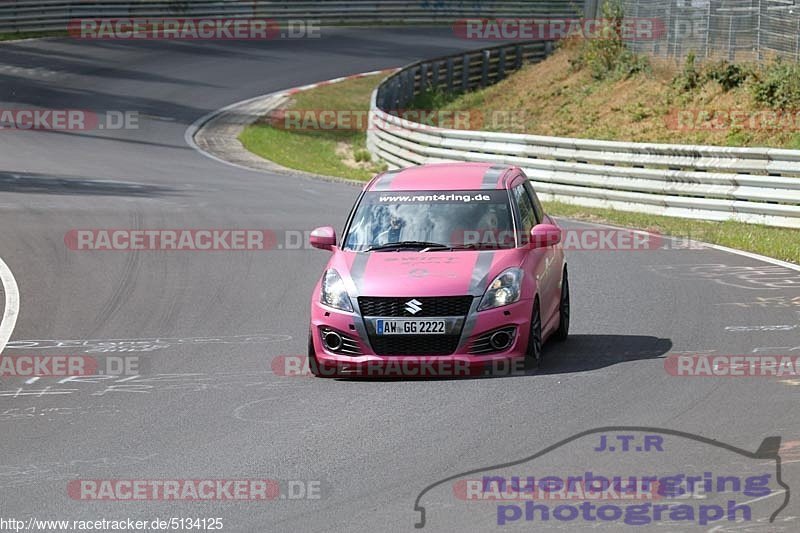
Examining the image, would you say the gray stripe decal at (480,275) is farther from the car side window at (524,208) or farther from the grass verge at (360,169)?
the grass verge at (360,169)

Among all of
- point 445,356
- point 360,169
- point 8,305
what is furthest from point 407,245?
point 360,169

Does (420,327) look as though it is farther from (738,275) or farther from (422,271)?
(738,275)

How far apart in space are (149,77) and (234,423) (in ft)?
121

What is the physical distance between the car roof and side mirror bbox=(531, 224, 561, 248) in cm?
67

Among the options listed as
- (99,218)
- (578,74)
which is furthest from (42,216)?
(578,74)

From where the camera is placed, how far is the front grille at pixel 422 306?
424 inches

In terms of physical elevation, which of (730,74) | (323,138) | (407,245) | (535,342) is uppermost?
(407,245)

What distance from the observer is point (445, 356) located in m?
10.8

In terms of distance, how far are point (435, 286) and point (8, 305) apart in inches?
237

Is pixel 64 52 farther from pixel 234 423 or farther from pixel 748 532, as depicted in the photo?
pixel 748 532

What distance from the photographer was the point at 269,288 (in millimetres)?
15703

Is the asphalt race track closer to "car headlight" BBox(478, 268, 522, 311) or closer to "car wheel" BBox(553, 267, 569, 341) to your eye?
"car wheel" BBox(553, 267, 569, 341)

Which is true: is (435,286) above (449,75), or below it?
above

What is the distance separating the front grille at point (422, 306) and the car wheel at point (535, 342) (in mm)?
602
